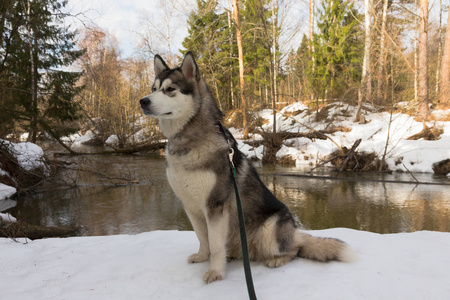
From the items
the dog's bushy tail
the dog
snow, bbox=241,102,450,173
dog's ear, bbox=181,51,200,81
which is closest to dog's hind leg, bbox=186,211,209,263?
the dog

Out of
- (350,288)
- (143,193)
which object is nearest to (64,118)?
(143,193)

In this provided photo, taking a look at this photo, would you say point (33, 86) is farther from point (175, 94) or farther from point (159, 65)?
point (175, 94)

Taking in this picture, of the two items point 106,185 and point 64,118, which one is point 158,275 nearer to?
point 106,185

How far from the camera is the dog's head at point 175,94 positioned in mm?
2307

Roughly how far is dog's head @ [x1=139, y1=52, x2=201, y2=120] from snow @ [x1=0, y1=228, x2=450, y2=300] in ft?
4.55

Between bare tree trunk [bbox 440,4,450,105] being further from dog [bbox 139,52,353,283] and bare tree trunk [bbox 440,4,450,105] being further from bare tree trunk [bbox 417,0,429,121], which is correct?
dog [bbox 139,52,353,283]

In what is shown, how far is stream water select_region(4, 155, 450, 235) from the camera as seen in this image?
20.0 ft

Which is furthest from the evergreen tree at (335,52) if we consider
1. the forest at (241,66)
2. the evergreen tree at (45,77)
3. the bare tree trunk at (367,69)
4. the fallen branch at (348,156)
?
the evergreen tree at (45,77)

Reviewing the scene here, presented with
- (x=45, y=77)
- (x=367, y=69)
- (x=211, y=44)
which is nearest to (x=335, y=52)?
(x=367, y=69)

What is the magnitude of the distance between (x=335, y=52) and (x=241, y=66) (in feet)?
24.0

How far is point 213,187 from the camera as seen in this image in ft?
7.42

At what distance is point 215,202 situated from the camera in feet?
7.39

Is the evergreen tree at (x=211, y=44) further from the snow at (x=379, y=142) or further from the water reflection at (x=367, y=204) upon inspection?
the water reflection at (x=367, y=204)

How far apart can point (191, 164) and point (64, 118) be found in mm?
16995
